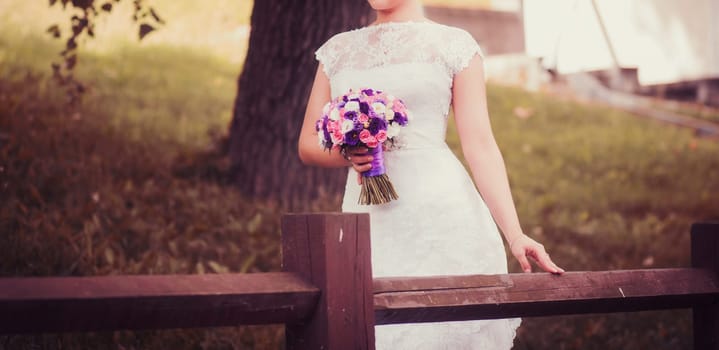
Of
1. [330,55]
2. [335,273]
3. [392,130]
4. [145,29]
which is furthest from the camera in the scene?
[145,29]

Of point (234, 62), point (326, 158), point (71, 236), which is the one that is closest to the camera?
point (326, 158)

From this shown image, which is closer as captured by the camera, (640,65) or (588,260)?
(588,260)

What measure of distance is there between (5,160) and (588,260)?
4.31 m

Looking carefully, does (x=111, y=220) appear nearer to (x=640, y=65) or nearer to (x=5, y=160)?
(x=5, y=160)

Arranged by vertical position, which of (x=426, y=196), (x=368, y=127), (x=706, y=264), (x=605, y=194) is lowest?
(x=605, y=194)

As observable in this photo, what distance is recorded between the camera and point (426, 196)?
3.18 metres

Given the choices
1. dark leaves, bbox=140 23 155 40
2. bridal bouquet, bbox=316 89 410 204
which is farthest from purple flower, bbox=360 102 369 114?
dark leaves, bbox=140 23 155 40

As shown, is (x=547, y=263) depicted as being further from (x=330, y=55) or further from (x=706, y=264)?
(x=330, y=55)

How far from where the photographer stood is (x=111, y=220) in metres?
6.04

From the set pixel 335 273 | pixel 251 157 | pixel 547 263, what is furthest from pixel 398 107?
pixel 251 157

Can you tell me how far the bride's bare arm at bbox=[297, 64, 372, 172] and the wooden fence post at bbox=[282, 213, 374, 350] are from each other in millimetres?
616

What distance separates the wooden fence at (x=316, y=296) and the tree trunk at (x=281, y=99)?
12.2ft

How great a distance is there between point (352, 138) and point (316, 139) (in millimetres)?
351

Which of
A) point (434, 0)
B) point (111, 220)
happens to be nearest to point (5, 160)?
point (111, 220)
